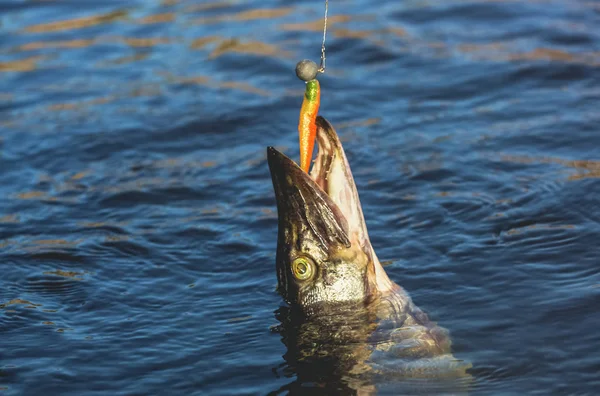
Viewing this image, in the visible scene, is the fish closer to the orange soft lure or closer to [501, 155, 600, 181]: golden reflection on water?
the orange soft lure

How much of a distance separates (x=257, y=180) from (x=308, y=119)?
319 cm

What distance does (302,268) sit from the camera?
5891 millimetres

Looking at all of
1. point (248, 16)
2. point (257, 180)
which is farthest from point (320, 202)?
point (248, 16)

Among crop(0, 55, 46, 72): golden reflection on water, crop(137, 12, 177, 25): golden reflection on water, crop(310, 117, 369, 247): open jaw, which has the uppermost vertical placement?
crop(137, 12, 177, 25): golden reflection on water

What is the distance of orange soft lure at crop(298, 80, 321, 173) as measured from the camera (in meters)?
5.80

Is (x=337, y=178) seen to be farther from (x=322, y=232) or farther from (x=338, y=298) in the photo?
(x=338, y=298)

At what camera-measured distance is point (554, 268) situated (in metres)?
6.86

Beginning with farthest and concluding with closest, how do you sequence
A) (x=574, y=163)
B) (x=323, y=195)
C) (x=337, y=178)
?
(x=574, y=163) < (x=337, y=178) < (x=323, y=195)

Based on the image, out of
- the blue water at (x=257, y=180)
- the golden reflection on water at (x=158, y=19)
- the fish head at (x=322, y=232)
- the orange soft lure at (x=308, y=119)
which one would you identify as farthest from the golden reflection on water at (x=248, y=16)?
the fish head at (x=322, y=232)

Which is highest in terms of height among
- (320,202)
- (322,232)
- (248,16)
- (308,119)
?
(248,16)

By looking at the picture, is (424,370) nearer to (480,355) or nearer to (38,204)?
(480,355)

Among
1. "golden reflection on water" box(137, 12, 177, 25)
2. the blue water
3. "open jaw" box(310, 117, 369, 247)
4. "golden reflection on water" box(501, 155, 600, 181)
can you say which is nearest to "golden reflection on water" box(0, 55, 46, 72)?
the blue water

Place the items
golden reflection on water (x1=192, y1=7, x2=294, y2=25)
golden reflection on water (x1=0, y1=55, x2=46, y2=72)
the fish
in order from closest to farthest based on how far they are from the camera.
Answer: the fish
golden reflection on water (x1=0, y1=55, x2=46, y2=72)
golden reflection on water (x1=192, y1=7, x2=294, y2=25)

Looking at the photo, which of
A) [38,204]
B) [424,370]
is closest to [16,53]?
[38,204]
